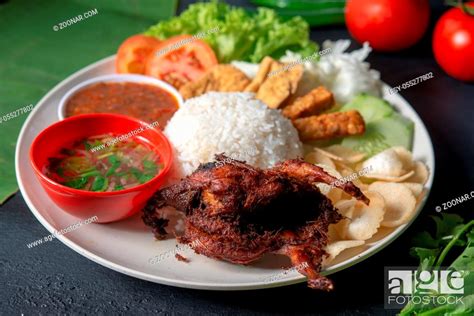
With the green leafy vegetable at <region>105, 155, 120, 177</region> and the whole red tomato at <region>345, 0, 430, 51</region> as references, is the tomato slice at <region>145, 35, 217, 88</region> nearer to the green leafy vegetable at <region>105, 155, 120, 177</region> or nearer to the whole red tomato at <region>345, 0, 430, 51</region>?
the green leafy vegetable at <region>105, 155, 120, 177</region>

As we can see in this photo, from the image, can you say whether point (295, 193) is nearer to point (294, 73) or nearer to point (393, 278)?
point (393, 278)

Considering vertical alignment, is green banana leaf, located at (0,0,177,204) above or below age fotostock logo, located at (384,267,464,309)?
above

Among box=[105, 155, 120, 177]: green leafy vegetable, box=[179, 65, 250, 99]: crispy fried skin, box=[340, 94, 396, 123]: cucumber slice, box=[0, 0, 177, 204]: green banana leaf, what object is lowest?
box=[340, 94, 396, 123]: cucumber slice

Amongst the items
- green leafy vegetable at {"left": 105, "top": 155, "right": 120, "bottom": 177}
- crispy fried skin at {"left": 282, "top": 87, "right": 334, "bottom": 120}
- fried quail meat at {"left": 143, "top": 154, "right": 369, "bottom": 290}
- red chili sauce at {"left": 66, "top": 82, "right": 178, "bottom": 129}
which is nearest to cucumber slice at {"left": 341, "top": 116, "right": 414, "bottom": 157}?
crispy fried skin at {"left": 282, "top": 87, "right": 334, "bottom": 120}

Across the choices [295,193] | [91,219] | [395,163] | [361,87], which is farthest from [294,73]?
[91,219]

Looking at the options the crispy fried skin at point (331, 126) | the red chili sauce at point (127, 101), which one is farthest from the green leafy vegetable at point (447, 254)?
the red chili sauce at point (127, 101)

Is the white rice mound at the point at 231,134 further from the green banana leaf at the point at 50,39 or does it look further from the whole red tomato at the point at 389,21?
the whole red tomato at the point at 389,21

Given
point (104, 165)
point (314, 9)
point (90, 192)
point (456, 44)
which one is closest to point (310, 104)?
point (104, 165)

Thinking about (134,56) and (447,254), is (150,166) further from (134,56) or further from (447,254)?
(447,254)
